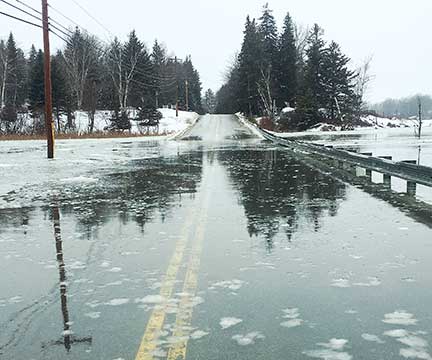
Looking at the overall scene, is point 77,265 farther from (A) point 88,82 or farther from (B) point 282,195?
(A) point 88,82

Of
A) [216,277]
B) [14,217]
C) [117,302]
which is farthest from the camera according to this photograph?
[14,217]

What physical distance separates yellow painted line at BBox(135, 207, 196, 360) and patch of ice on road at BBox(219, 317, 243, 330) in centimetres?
52

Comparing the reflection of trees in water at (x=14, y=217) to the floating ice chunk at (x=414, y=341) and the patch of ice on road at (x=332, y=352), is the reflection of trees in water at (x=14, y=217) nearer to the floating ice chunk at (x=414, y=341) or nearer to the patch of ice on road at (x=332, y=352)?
the patch of ice on road at (x=332, y=352)

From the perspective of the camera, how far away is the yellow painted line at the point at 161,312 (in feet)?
13.1

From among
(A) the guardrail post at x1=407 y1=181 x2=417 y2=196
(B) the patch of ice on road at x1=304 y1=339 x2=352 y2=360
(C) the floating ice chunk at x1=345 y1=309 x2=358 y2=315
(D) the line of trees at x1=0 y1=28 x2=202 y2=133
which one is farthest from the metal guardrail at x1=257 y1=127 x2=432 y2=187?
(D) the line of trees at x1=0 y1=28 x2=202 y2=133

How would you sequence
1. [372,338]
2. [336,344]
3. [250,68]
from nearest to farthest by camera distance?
1. [336,344]
2. [372,338]
3. [250,68]

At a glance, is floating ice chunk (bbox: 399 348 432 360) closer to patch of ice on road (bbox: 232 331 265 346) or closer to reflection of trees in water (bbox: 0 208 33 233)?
patch of ice on road (bbox: 232 331 265 346)

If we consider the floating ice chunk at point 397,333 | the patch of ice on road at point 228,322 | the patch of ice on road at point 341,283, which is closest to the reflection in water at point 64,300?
the patch of ice on road at point 228,322

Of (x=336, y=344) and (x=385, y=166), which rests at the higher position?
(x=385, y=166)

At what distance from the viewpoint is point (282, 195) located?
1238cm

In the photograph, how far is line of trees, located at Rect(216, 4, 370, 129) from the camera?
73000 mm

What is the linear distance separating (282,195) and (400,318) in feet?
25.6

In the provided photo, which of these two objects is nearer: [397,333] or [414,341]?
[414,341]

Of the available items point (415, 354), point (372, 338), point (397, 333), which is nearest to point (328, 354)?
point (372, 338)
